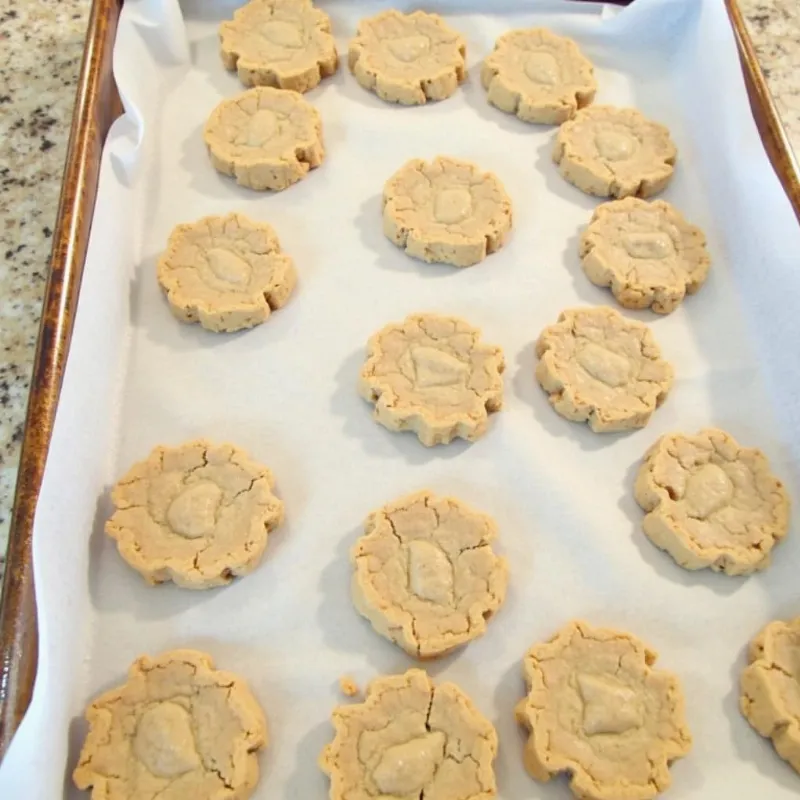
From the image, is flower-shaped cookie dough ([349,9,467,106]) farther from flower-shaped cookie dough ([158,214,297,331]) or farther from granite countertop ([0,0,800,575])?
granite countertop ([0,0,800,575])

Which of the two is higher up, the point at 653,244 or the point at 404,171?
the point at 404,171

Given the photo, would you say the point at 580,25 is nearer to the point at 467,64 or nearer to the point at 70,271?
the point at 467,64

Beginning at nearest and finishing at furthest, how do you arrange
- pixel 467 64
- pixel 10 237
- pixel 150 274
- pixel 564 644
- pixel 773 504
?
1. pixel 564 644
2. pixel 773 504
3. pixel 150 274
4. pixel 10 237
5. pixel 467 64

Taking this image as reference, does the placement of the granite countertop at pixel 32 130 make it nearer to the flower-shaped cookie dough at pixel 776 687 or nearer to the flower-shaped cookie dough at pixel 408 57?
the flower-shaped cookie dough at pixel 408 57

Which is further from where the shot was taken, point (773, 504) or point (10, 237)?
point (10, 237)

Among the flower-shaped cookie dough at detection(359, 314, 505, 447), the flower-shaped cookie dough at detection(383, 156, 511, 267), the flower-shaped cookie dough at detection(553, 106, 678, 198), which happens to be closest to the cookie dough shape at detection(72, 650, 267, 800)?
the flower-shaped cookie dough at detection(359, 314, 505, 447)

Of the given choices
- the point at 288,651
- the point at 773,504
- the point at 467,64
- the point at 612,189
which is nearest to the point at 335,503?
the point at 288,651
